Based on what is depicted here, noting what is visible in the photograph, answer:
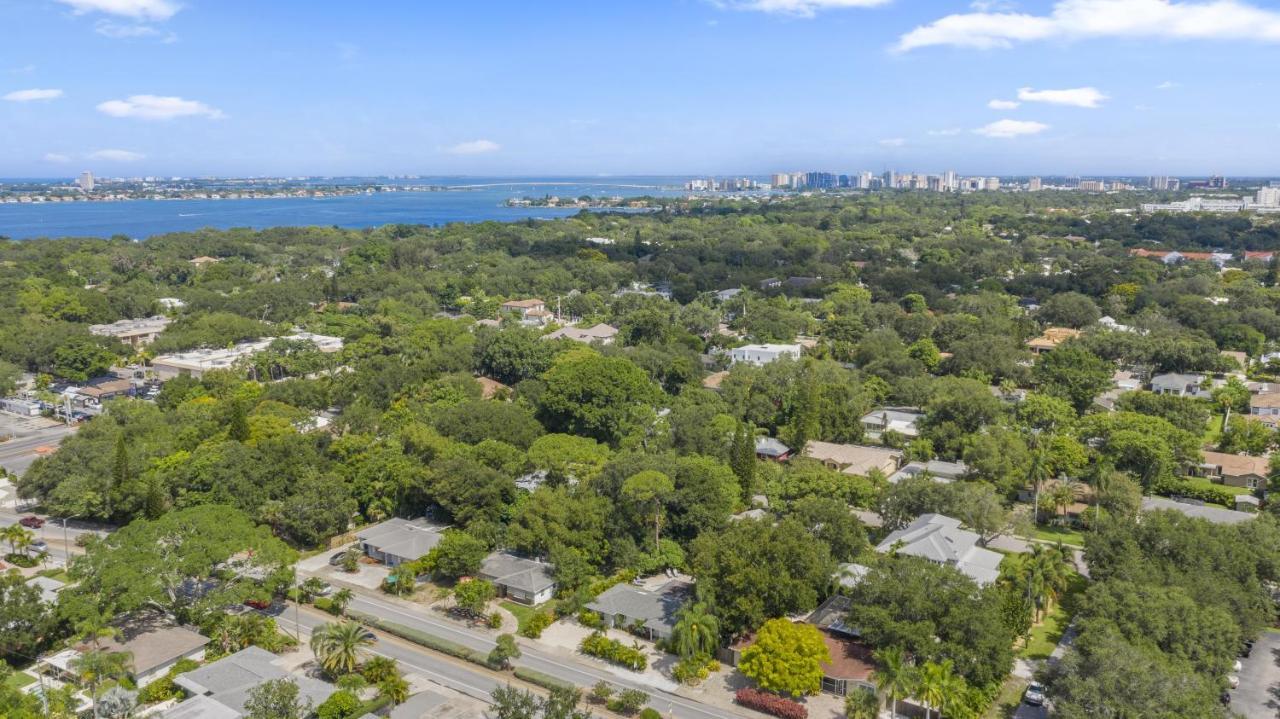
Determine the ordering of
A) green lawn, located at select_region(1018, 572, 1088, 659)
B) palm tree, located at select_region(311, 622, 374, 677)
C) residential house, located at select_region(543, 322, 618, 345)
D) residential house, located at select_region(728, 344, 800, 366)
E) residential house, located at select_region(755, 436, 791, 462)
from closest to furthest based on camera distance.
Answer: palm tree, located at select_region(311, 622, 374, 677), green lawn, located at select_region(1018, 572, 1088, 659), residential house, located at select_region(755, 436, 791, 462), residential house, located at select_region(728, 344, 800, 366), residential house, located at select_region(543, 322, 618, 345)

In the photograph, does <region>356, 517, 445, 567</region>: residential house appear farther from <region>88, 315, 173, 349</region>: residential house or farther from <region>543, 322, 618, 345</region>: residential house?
<region>88, 315, 173, 349</region>: residential house

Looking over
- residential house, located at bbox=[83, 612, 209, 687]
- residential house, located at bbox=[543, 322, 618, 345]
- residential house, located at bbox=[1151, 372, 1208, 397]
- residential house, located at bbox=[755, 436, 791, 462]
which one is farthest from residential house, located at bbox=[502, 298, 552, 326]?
residential house, located at bbox=[83, 612, 209, 687]

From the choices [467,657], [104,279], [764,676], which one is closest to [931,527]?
[764,676]

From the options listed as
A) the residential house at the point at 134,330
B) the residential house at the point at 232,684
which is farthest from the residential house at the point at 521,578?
the residential house at the point at 134,330

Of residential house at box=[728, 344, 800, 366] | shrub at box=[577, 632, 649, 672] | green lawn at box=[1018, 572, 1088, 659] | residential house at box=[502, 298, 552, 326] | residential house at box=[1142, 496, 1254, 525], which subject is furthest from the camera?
residential house at box=[502, 298, 552, 326]

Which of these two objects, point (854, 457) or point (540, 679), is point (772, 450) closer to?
point (854, 457)

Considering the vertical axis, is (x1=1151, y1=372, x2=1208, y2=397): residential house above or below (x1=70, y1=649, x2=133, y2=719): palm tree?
above

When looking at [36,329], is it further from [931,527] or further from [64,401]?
[931,527]
